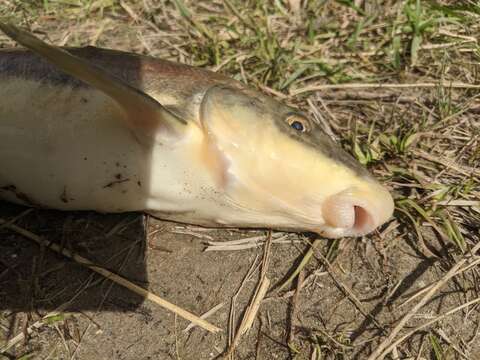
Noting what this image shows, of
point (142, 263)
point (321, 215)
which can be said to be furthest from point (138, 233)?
point (321, 215)

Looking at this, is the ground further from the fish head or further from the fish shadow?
the fish head

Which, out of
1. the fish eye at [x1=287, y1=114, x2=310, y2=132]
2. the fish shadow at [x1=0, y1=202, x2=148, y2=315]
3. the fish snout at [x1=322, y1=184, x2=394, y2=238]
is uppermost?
the fish eye at [x1=287, y1=114, x2=310, y2=132]

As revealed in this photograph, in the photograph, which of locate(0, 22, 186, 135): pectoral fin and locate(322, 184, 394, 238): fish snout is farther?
locate(322, 184, 394, 238): fish snout

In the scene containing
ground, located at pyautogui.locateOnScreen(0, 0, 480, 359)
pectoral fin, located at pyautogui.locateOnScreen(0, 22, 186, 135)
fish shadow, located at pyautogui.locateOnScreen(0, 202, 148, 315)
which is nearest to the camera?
pectoral fin, located at pyautogui.locateOnScreen(0, 22, 186, 135)

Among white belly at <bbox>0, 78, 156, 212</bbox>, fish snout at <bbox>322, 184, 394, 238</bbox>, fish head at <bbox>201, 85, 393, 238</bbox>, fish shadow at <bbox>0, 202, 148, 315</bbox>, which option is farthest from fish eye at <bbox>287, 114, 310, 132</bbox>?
fish shadow at <bbox>0, 202, 148, 315</bbox>

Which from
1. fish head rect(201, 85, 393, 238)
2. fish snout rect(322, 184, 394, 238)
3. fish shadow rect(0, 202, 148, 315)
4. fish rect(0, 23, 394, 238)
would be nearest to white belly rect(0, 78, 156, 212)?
fish rect(0, 23, 394, 238)

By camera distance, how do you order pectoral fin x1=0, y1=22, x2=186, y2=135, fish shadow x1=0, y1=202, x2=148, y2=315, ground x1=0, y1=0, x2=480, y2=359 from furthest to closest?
fish shadow x1=0, y1=202, x2=148, y2=315, ground x1=0, y1=0, x2=480, y2=359, pectoral fin x1=0, y1=22, x2=186, y2=135

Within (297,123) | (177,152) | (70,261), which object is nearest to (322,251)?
(297,123)

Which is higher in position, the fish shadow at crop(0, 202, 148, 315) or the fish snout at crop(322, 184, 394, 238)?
the fish snout at crop(322, 184, 394, 238)
